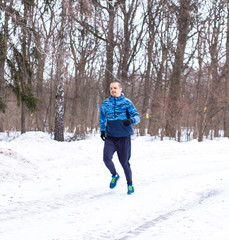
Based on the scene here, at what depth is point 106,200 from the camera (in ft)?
14.2

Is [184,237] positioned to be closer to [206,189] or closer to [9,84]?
[206,189]

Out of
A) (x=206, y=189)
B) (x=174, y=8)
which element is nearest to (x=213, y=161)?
(x=206, y=189)

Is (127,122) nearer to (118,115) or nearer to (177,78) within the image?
(118,115)

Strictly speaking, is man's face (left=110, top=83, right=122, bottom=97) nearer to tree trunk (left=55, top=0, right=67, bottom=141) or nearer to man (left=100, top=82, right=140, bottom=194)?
man (left=100, top=82, right=140, bottom=194)

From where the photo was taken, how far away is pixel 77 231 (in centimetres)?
302

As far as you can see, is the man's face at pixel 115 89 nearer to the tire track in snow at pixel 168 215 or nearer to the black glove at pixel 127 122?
the black glove at pixel 127 122

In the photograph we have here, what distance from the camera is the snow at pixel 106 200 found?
301cm

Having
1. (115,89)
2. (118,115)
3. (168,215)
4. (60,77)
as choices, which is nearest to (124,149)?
(118,115)

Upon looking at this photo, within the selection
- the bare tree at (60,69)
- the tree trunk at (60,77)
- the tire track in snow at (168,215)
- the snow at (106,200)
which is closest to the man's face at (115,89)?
the snow at (106,200)

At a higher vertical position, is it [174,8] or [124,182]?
[174,8]

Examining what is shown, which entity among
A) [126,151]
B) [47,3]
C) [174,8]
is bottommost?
[126,151]

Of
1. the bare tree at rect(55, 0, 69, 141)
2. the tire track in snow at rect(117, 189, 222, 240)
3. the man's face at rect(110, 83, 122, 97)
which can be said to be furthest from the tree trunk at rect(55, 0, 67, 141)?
the tire track in snow at rect(117, 189, 222, 240)

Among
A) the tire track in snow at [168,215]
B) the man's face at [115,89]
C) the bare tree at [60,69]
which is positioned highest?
the bare tree at [60,69]

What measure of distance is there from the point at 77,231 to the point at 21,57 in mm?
7780
